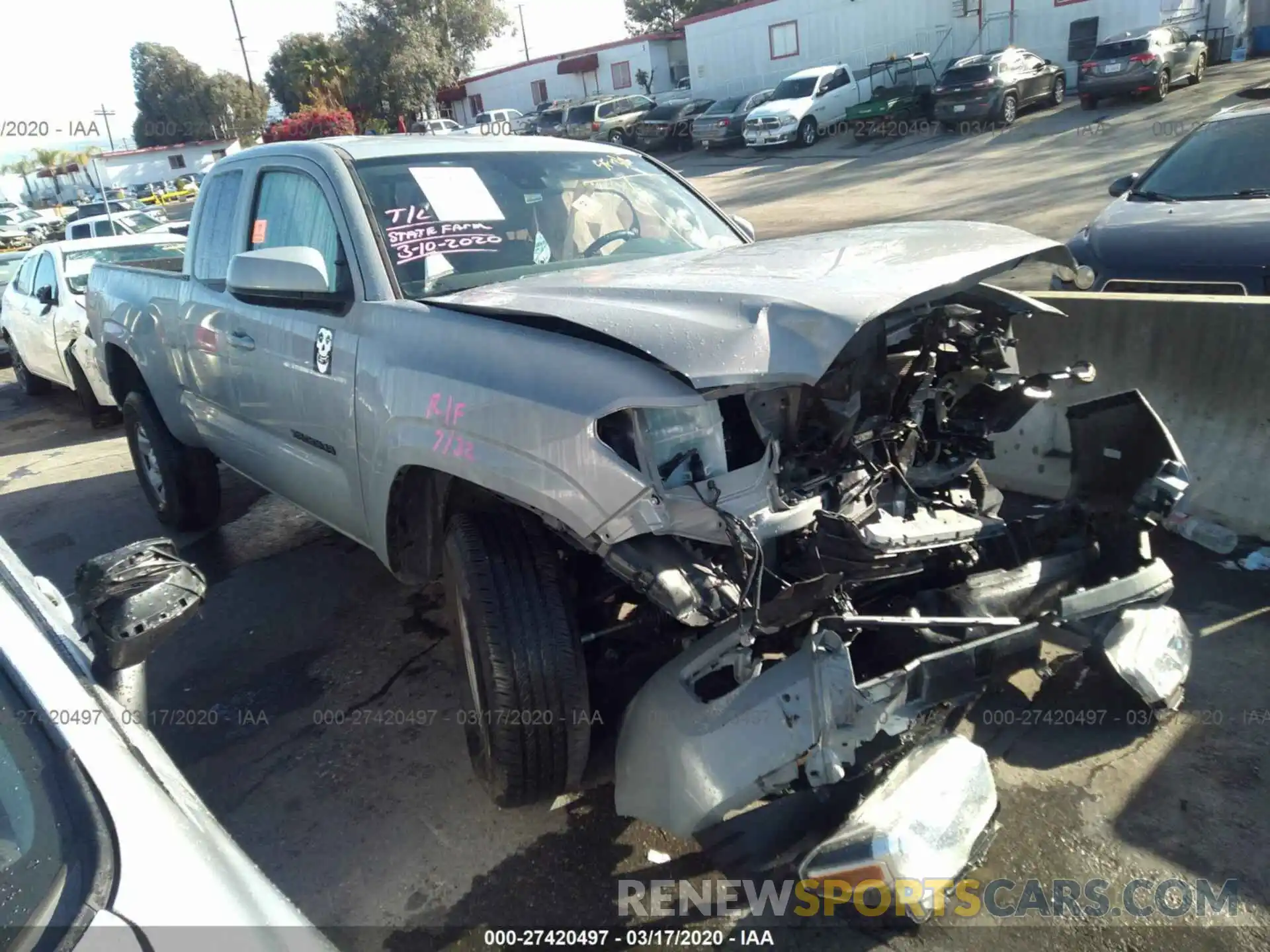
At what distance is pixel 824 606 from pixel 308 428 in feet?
6.85

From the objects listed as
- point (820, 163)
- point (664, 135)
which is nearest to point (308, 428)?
point (820, 163)

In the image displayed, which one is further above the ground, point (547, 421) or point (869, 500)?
point (547, 421)

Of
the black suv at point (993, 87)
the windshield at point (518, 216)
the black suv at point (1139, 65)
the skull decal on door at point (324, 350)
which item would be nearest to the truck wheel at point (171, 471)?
the skull decal on door at point (324, 350)

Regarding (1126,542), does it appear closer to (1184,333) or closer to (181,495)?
(1184,333)

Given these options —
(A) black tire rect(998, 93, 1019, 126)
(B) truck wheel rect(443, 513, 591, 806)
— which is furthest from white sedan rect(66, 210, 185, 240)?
(A) black tire rect(998, 93, 1019, 126)

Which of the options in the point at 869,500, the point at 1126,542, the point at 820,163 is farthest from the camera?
the point at 820,163

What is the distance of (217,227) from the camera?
14.1 ft

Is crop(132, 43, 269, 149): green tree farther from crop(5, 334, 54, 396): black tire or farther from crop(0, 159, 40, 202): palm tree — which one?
crop(5, 334, 54, 396): black tire

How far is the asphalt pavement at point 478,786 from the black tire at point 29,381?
20.5 ft

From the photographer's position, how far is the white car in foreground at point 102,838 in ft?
3.86

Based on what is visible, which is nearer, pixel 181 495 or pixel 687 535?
pixel 687 535

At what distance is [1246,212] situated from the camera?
17.1ft

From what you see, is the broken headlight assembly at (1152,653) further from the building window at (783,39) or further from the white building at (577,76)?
the white building at (577,76)

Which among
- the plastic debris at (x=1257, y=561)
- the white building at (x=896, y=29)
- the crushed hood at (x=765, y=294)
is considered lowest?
the plastic debris at (x=1257, y=561)
